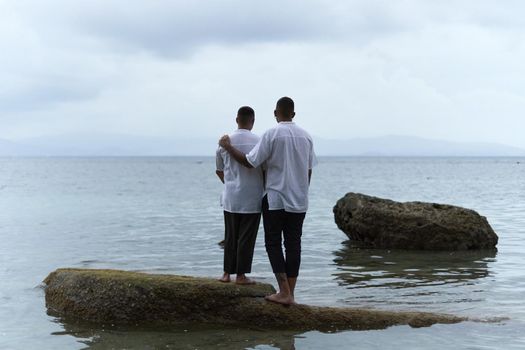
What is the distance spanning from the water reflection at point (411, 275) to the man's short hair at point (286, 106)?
3.89m

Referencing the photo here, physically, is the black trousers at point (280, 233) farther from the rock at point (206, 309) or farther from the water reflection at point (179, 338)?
the water reflection at point (179, 338)

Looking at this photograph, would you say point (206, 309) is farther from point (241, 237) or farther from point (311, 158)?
point (311, 158)

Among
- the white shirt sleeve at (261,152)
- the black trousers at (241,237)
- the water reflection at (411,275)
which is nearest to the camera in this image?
the white shirt sleeve at (261,152)

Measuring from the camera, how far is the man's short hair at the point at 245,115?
8.23m

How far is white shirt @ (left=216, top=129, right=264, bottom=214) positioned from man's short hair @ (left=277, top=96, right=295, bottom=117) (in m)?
0.50

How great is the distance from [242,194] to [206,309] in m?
1.61

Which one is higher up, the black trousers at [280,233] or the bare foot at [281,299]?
the black trousers at [280,233]

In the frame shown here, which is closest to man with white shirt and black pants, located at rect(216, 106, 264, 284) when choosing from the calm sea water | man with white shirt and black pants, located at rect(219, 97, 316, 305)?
man with white shirt and black pants, located at rect(219, 97, 316, 305)

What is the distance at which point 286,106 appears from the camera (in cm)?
803

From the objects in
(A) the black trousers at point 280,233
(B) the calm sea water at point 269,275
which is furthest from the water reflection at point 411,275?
(A) the black trousers at point 280,233

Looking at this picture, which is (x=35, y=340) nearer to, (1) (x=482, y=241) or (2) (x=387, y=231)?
(2) (x=387, y=231)

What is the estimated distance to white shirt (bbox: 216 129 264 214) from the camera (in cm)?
814

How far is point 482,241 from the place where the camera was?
16.3 meters

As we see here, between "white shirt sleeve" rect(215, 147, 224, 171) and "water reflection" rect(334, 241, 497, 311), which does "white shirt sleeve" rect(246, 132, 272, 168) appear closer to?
"white shirt sleeve" rect(215, 147, 224, 171)
